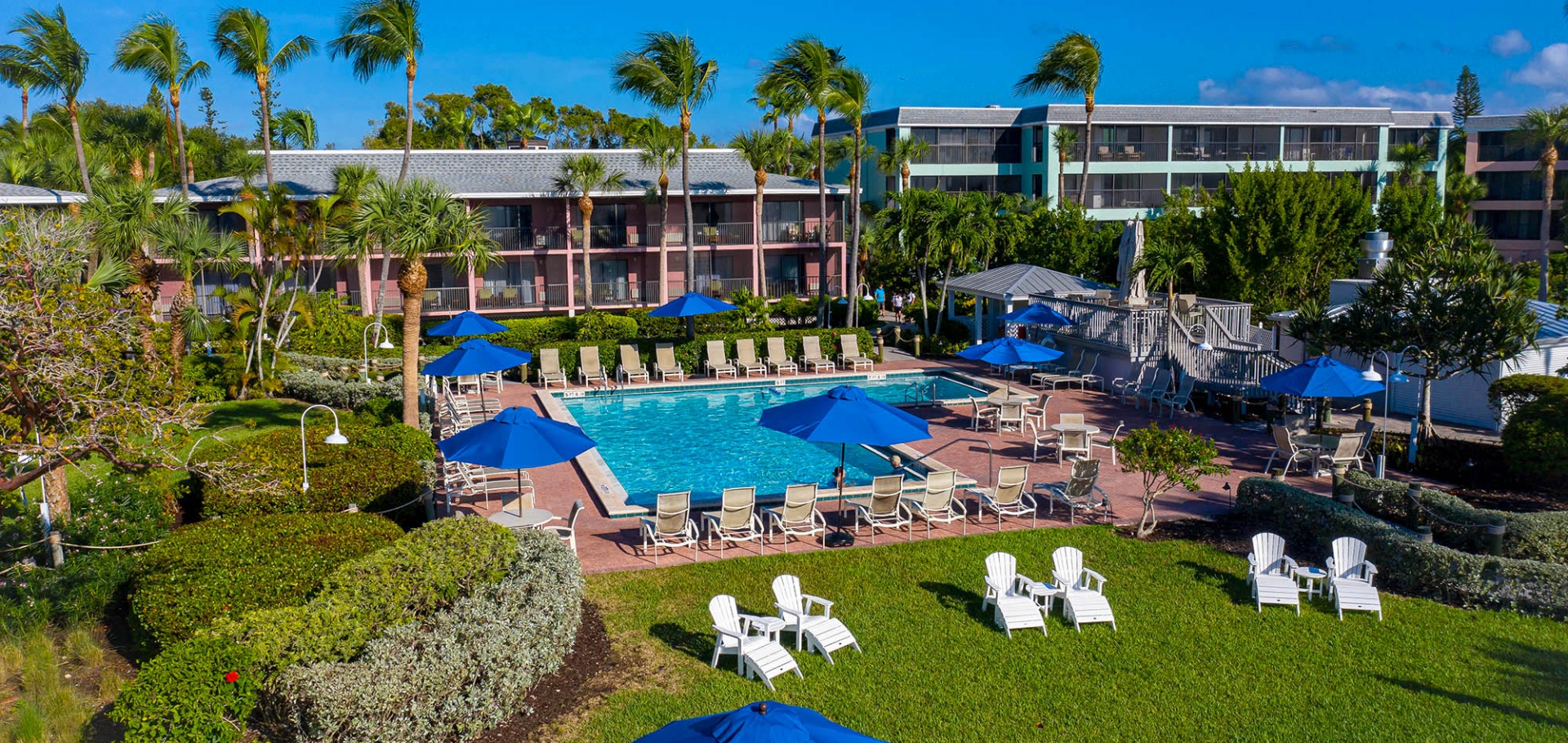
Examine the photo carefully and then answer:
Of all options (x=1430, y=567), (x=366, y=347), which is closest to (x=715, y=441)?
(x=366, y=347)

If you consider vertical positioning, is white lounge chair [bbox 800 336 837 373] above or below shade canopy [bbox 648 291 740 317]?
below

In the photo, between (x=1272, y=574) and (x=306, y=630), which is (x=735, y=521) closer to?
(x=306, y=630)

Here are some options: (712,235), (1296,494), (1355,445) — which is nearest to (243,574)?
(1296,494)

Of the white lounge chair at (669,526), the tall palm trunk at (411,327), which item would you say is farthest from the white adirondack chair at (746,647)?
the tall palm trunk at (411,327)

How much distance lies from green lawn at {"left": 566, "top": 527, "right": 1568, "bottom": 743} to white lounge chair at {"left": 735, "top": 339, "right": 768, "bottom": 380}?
50.6 feet

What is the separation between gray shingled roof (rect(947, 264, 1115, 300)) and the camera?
92.8 ft

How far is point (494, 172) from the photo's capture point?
3956 centimetres

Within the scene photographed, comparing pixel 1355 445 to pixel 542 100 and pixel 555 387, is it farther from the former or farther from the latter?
pixel 542 100

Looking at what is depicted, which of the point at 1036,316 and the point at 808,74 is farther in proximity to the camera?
the point at 808,74

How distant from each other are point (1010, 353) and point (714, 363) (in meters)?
9.02

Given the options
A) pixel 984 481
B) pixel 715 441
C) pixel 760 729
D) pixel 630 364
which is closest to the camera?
pixel 760 729

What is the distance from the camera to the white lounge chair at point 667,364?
27.4m

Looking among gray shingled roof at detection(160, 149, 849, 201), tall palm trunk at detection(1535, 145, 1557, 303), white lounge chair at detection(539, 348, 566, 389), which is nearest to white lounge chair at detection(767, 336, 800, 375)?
white lounge chair at detection(539, 348, 566, 389)

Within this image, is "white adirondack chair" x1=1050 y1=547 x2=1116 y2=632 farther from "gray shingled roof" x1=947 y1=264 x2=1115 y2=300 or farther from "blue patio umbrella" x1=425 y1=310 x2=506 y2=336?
"gray shingled roof" x1=947 y1=264 x2=1115 y2=300
